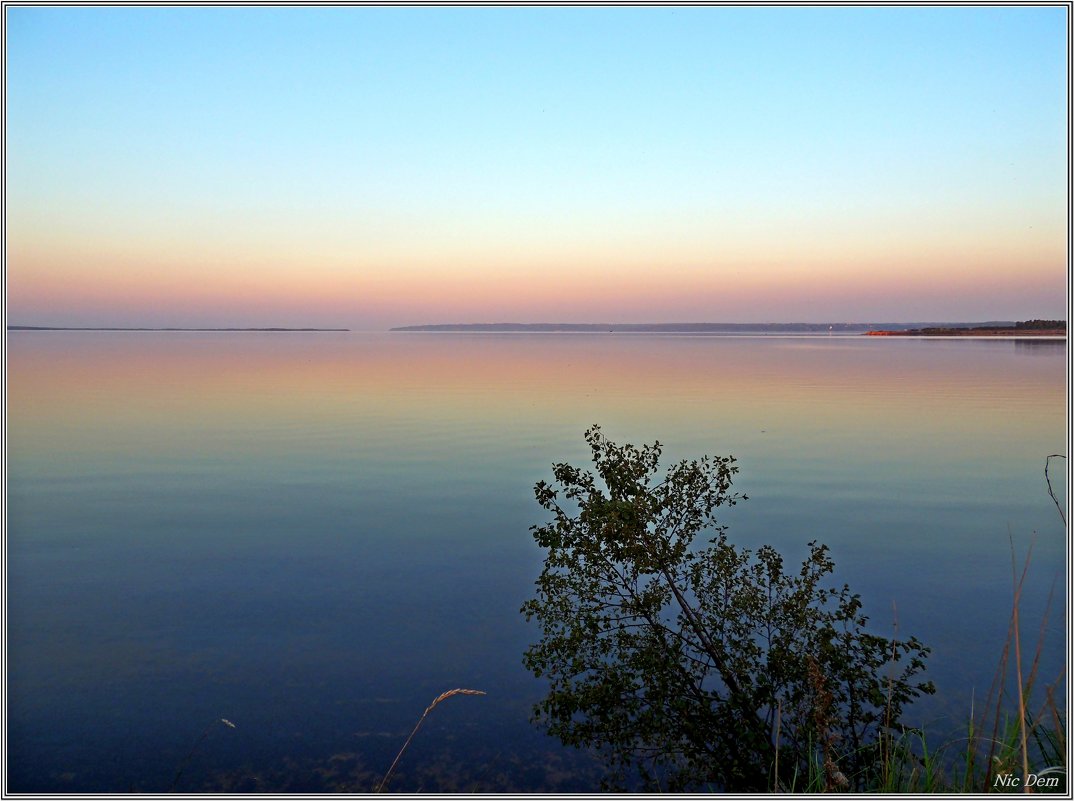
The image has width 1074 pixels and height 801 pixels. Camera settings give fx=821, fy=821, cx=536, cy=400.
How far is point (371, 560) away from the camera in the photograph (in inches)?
662

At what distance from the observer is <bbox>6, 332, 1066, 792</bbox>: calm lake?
10.0 m

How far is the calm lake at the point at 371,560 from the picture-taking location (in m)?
10.0

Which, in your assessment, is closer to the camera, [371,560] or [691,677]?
[691,677]

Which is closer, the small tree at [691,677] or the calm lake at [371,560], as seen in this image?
the small tree at [691,677]

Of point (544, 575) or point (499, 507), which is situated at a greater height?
point (544, 575)

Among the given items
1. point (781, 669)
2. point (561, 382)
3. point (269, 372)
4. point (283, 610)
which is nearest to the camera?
point (781, 669)

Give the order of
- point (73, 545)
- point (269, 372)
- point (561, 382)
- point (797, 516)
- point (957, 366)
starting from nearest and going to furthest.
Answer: point (73, 545), point (797, 516), point (561, 382), point (269, 372), point (957, 366)

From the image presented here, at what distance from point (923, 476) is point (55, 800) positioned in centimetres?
2455

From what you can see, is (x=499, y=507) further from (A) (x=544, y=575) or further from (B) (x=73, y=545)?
(A) (x=544, y=575)

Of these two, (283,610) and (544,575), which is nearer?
(544,575)

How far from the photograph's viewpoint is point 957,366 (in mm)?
71125

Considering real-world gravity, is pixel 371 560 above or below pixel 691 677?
below

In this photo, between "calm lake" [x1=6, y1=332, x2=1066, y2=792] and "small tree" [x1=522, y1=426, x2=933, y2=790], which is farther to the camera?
"calm lake" [x1=6, y1=332, x2=1066, y2=792]

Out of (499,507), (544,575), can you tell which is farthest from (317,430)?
(544,575)
